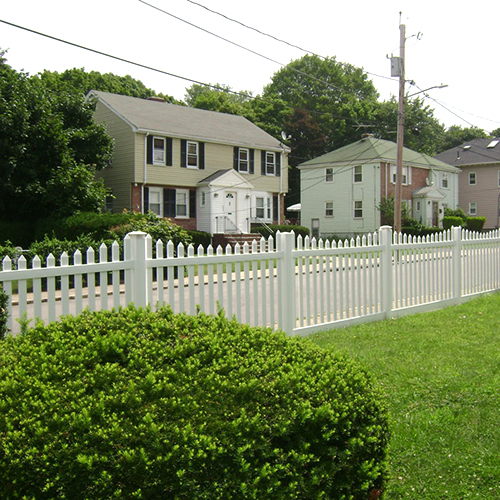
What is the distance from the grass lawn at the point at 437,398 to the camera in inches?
149

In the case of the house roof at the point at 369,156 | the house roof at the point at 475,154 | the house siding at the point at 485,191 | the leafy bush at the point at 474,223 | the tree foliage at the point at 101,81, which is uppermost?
the tree foliage at the point at 101,81

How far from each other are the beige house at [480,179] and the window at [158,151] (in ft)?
106

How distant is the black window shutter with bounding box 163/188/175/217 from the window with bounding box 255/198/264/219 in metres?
5.74

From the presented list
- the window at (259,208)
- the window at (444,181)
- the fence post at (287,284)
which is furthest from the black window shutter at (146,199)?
the window at (444,181)

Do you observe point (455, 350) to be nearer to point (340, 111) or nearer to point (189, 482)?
point (189, 482)

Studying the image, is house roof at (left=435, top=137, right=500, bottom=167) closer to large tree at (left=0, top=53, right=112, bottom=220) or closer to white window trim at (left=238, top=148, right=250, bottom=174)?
white window trim at (left=238, top=148, right=250, bottom=174)

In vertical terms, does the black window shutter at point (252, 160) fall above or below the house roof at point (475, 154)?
below

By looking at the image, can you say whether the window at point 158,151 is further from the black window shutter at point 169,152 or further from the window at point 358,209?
the window at point 358,209

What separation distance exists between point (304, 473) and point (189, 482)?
0.56 meters

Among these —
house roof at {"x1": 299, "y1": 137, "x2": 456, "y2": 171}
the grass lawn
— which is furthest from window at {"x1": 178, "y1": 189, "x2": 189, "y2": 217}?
the grass lawn

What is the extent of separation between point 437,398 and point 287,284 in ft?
8.69

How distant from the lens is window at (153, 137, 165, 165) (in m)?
30.8

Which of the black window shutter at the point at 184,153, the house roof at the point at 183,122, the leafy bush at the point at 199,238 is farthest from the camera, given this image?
the black window shutter at the point at 184,153

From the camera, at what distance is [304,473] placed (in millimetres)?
2568
